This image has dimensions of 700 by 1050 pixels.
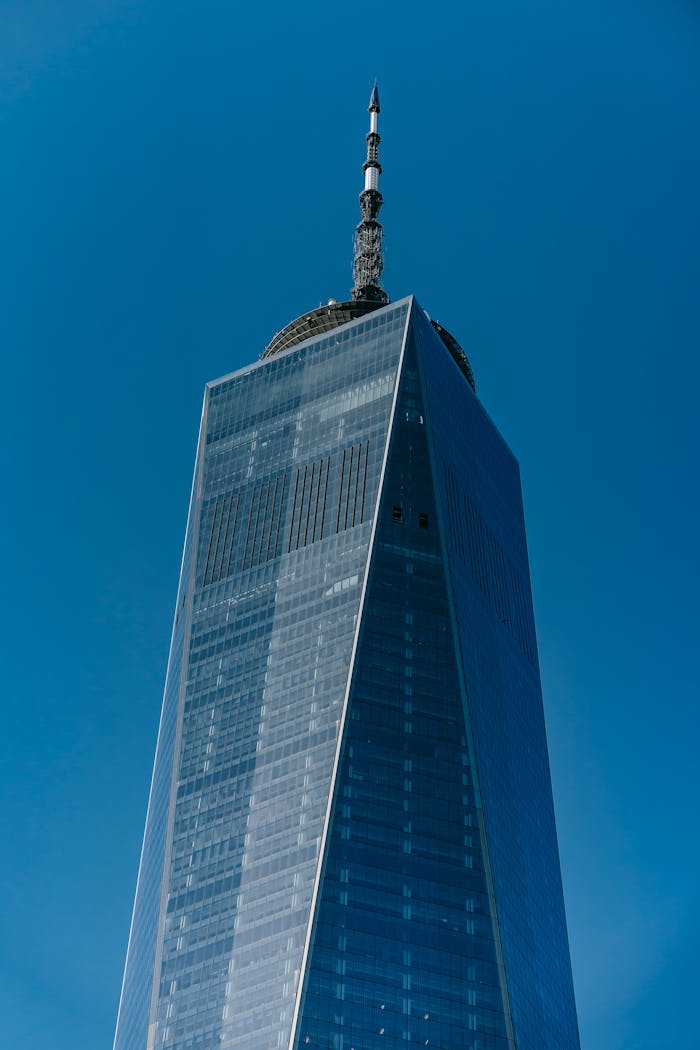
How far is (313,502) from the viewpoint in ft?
654

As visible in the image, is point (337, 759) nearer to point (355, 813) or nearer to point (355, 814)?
point (355, 813)

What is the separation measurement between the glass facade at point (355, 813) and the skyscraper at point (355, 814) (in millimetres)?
231

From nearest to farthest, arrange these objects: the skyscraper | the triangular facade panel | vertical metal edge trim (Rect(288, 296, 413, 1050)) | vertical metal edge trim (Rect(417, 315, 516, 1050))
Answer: vertical metal edge trim (Rect(288, 296, 413, 1050)), the triangular facade panel, the skyscraper, vertical metal edge trim (Rect(417, 315, 516, 1050))

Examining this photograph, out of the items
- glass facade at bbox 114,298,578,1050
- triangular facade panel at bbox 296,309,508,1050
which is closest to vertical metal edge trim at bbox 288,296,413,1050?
glass facade at bbox 114,298,578,1050

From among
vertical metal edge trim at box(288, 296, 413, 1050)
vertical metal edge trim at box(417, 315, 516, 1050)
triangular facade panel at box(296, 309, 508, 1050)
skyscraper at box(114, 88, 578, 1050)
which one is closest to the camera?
vertical metal edge trim at box(288, 296, 413, 1050)

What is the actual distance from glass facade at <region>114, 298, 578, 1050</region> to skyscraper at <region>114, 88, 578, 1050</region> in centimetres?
23

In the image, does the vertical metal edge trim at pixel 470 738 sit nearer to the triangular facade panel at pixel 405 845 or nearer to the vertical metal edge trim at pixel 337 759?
the triangular facade panel at pixel 405 845

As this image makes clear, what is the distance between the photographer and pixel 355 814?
16962 centimetres

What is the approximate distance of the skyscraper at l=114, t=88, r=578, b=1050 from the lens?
529 ft

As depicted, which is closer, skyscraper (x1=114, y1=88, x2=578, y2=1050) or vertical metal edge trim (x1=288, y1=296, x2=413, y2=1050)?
vertical metal edge trim (x1=288, y1=296, x2=413, y2=1050)

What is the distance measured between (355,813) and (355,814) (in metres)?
0.15

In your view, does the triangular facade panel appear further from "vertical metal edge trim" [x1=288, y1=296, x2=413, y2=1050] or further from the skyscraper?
"vertical metal edge trim" [x1=288, y1=296, x2=413, y2=1050]

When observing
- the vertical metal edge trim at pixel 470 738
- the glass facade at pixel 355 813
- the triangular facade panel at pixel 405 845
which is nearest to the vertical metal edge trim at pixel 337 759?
the glass facade at pixel 355 813

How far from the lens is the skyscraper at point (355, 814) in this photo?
529 ft
